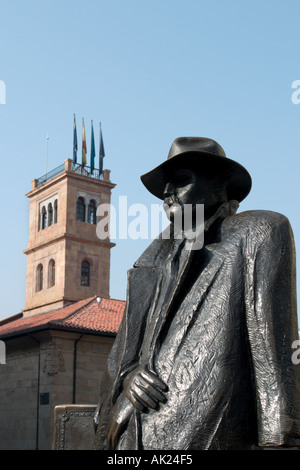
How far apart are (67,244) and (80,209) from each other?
3162 millimetres

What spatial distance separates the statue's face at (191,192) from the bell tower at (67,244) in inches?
1590

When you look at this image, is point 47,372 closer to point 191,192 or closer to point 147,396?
point 191,192

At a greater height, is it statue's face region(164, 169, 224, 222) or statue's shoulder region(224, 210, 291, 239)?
statue's face region(164, 169, 224, 222)

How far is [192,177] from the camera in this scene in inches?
112

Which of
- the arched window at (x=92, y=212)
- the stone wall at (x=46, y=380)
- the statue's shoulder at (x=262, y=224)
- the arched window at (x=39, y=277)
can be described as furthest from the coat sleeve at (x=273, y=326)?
the arched window at (x=39, y=277)

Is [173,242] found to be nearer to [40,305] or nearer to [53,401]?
[53,401]

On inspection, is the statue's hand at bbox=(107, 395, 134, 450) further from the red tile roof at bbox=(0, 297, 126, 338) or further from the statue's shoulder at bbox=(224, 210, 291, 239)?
the red tile roof at bbox=(0, 297, 126, 338)

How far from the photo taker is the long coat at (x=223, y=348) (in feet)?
7.39

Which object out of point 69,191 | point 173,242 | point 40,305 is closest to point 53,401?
point 40,305

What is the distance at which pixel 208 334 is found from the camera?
2418mm

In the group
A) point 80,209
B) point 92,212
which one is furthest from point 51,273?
point 92,212

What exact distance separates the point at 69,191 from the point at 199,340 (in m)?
43.6

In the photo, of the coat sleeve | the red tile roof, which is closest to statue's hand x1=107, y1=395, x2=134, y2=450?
the coat sleeve

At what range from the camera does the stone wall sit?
2766cm
